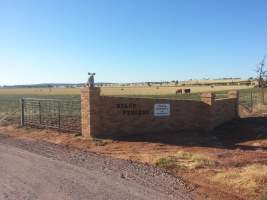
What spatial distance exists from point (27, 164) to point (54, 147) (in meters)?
3.76

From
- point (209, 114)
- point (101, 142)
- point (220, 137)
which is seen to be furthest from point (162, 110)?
point (101, 142)

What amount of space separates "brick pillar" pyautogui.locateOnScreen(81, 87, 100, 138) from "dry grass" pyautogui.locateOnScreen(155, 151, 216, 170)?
5404mm

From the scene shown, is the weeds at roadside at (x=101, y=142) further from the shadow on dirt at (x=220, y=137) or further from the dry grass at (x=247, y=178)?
the dry grass at (x=247, y=178)

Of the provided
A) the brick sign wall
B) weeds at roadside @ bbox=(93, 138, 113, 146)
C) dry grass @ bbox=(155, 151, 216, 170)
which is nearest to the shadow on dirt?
the brick sign wall

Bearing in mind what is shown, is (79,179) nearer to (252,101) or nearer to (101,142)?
(101,142)

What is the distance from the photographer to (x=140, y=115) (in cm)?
1895

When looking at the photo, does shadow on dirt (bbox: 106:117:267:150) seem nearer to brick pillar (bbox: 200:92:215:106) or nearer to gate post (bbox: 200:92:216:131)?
gate post (bbox: 200:92:216:131)

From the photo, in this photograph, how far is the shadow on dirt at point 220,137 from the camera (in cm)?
1700

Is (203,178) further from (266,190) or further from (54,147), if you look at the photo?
(54,147)

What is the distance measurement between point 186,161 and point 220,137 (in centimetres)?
691

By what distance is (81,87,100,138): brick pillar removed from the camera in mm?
18062

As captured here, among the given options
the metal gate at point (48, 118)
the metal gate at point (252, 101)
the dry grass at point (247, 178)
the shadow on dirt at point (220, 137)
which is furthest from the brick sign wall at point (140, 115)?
the metal gate at point (252, 101)

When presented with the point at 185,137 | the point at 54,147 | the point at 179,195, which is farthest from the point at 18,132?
the point at 179,195

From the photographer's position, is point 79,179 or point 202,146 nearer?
point 79,179
